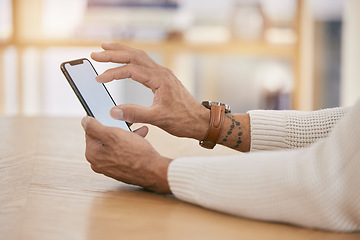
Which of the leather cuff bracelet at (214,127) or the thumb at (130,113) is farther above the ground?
the thumb at (130,113)

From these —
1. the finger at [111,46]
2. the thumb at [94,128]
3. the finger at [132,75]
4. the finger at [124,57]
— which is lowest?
the thumb at [94,128]

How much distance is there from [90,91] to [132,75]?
0.08 meters

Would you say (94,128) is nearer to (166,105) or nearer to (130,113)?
(130,113)

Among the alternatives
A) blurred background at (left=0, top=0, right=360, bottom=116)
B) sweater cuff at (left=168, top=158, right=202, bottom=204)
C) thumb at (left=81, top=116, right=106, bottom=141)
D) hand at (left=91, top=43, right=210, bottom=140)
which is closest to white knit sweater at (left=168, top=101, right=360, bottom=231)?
sweater cuff at (left=168, top=158, right=202, bottom=204)

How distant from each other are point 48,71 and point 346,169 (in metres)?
3.02

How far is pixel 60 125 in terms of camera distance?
1.55m

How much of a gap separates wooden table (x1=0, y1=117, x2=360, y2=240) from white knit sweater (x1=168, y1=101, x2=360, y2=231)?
0.5 inches

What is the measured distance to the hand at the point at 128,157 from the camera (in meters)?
0.72

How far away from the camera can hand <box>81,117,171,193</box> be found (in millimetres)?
722

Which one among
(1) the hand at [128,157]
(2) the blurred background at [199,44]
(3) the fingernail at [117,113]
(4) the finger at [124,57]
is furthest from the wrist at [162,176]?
(2) the blurred background at [199,44]

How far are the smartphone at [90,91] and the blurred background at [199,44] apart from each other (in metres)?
2.45

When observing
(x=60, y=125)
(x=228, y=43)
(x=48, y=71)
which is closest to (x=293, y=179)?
(x=60, y=125)

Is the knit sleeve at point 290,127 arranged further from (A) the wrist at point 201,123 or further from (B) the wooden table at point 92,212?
(B) the wooden table at point 92,212

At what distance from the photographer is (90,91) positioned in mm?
867
